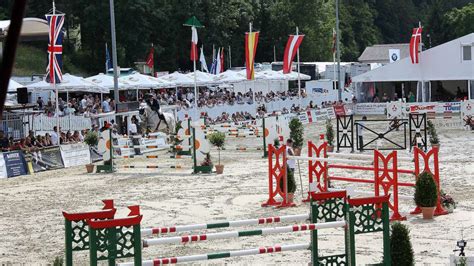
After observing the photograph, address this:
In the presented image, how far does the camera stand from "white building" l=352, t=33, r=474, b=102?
2089 inches

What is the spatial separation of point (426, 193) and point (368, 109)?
3900 centimetres

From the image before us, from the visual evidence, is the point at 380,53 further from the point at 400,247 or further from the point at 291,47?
the point at 400,247

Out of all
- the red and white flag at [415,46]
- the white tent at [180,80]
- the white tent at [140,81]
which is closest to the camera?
the white tent at [140,81]

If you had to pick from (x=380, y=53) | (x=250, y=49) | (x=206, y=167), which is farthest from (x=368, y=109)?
(x=380, y=53)

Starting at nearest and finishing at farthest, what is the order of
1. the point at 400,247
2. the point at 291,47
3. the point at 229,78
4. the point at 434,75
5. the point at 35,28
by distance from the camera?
the point at 400,247 < the point at 35,28 < the point at 291,47 < the point at 434,75 < the point at 229,78

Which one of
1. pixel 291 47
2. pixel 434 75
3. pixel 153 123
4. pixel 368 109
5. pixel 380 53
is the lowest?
pixel 368 109

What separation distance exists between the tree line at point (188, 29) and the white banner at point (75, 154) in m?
33.2

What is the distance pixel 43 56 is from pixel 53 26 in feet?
123

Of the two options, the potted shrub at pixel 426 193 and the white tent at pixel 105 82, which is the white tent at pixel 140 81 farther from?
the potted shrub at pixel 426 193

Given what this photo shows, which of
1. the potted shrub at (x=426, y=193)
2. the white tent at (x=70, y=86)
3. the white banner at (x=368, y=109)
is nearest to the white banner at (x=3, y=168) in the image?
the white tent at (x=70, y=86)

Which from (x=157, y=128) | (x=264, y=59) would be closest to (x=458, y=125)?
(x=157, y=128)

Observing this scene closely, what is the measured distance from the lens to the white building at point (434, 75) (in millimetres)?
53062

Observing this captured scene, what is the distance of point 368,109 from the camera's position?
185ft

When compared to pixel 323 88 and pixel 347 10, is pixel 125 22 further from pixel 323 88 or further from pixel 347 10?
pixel 347 10
